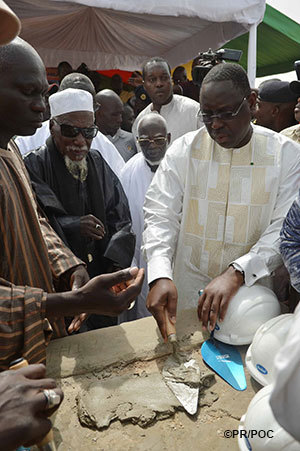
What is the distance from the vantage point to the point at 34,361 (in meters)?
1.46

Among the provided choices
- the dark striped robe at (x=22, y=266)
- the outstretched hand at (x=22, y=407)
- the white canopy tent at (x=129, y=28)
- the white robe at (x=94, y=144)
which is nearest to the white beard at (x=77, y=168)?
the dark striped robe at (x=22, y=266)

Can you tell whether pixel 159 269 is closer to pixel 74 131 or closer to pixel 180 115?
pixel 74 131

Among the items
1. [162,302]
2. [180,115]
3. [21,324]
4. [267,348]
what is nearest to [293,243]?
[267,348]

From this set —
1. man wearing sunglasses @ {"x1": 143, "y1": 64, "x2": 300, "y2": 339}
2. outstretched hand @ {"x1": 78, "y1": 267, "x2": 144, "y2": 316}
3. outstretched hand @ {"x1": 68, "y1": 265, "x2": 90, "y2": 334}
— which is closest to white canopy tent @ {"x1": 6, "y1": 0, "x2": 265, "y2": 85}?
man wearing sunglasses @ {"x1": 143, "y1": 64, "x2": 300, "y2": 339}

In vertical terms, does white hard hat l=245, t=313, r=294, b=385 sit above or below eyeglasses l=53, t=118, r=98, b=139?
below

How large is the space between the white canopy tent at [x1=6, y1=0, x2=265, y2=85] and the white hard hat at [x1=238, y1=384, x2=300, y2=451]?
5.51m

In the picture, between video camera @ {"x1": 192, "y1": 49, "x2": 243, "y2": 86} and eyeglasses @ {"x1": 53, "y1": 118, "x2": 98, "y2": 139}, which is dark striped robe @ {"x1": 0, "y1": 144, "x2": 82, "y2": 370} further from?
video camera @ {"x1": 192, "y1": 49, "x2": 243, "y2": 86}

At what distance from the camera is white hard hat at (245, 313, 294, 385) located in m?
1.46

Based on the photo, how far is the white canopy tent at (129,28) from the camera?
19.0 ft

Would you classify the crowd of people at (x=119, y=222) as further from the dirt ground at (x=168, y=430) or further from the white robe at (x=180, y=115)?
the white robe at (x=180, y=115)

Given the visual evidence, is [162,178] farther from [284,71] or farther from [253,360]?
[284,71]

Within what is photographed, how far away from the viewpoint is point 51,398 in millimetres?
1008

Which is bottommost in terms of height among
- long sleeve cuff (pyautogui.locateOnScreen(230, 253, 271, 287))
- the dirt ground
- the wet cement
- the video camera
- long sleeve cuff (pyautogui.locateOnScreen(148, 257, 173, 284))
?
the dirt ground

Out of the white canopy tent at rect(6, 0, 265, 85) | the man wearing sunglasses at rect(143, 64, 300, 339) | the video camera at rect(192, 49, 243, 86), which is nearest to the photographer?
the man wearing sunglasses at rect(143, 64, 300, 339)
